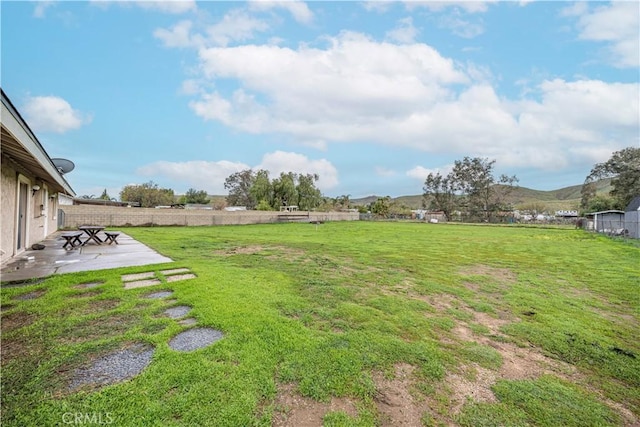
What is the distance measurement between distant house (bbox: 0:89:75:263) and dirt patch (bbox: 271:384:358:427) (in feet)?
11.4

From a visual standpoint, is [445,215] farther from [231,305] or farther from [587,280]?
[231,305]

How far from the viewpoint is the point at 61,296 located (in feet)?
11.9

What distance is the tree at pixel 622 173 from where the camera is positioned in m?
27.8

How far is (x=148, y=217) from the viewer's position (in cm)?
1881

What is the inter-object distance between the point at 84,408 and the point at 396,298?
3.72m

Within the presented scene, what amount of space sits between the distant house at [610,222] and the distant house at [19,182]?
28.3 metres

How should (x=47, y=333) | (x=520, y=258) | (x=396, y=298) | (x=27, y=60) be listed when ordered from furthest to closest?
1. (x=520, y=258)
2. (x=27, y=60)
3. (x=396, y=298)
4. (x=47, y=333)

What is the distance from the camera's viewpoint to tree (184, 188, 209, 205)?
5398cm

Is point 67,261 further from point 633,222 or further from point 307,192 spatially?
point 307,192

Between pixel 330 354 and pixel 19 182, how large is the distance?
8.43m

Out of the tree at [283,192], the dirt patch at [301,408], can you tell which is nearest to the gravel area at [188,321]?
the dirt patch at [301,408]

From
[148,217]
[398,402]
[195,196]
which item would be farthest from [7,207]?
[195,196]

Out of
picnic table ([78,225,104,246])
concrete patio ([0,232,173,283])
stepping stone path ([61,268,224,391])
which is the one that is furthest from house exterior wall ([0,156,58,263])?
stepping stone path ([61,268,224,391])

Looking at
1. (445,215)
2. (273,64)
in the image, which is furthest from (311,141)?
(445,215)
